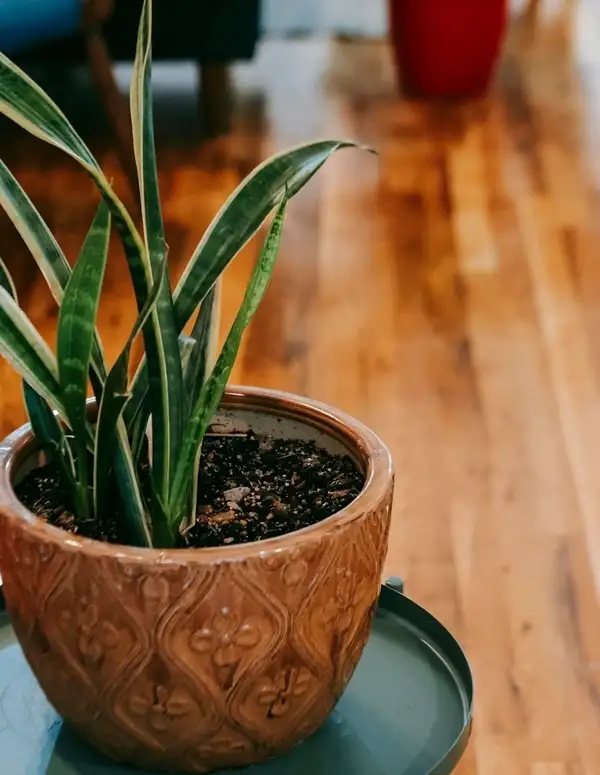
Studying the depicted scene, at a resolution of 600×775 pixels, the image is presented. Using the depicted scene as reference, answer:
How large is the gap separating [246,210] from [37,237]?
0.42 ft

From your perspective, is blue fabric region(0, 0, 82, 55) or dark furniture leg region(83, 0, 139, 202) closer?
blue fabric region(0, 0, 82, 55)

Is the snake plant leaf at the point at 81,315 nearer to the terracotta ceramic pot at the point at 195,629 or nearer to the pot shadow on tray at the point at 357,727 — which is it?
the terracotta ceramic pot at the point at 195,629

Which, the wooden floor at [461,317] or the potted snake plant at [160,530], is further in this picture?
the wooden floor at [461,317]

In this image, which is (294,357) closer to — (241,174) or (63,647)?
(241,174)

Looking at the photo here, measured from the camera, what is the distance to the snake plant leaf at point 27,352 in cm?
62

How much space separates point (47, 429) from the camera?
2.28 ft

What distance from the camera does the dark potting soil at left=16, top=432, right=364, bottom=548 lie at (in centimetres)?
68

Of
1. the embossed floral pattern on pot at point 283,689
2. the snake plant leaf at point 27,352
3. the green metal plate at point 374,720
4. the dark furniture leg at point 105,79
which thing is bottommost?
the dark furniture leg at point 105,79

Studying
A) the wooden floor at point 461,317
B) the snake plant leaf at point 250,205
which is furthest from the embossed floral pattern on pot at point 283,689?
the wooden floor at point 461,317

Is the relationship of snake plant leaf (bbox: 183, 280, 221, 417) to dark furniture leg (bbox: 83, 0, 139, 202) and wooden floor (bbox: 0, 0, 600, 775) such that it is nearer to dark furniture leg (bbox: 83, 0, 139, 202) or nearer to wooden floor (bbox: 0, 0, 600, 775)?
wooden floor (bbox: 0, 0, 600, 775)

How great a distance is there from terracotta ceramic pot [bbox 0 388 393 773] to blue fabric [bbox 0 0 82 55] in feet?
5.49

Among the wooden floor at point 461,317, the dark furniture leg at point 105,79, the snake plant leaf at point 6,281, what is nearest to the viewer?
the snake plant leaf at point 6,281

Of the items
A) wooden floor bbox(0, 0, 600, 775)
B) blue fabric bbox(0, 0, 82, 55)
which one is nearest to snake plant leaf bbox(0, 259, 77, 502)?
wooden floor bbox(0, 0, 600, 775)

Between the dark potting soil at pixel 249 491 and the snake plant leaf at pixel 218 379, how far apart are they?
4 cm
